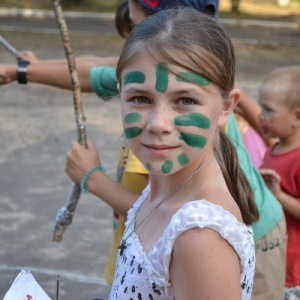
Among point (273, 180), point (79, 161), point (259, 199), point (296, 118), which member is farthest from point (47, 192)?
point (259, 199)

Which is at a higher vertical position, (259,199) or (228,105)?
(228,105)

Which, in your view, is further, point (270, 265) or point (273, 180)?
point (273, 180)

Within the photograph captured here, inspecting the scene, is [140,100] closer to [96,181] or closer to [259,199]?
[96,181]

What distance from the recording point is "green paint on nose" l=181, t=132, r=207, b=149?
5.89 feet

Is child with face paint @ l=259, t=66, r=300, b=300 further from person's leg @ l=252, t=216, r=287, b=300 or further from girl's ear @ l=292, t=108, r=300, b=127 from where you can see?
person's leg @ l=252, t=216, r=287, b=300

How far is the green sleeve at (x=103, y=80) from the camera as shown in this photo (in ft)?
9.90

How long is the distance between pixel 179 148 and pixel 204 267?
1.09ft

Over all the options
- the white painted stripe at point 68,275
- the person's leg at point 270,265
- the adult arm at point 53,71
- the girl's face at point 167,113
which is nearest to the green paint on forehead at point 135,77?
the girl's face at point 167,113

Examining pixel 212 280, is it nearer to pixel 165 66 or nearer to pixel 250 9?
pixel 165 66

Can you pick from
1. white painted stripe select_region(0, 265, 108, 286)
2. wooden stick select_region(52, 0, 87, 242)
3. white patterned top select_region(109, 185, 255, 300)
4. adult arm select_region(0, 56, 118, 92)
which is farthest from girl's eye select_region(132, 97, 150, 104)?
white painted stripe select_region(0, 265, 108, 286)

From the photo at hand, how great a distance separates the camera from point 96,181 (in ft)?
9.20

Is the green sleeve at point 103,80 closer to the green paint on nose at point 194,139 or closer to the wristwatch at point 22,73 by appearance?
the wristwatch at point 22,73

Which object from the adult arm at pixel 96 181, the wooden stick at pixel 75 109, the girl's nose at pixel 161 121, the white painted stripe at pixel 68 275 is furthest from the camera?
the white painted stripe at pixel 68 275

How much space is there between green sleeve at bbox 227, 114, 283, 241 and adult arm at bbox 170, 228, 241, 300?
1214 mm
